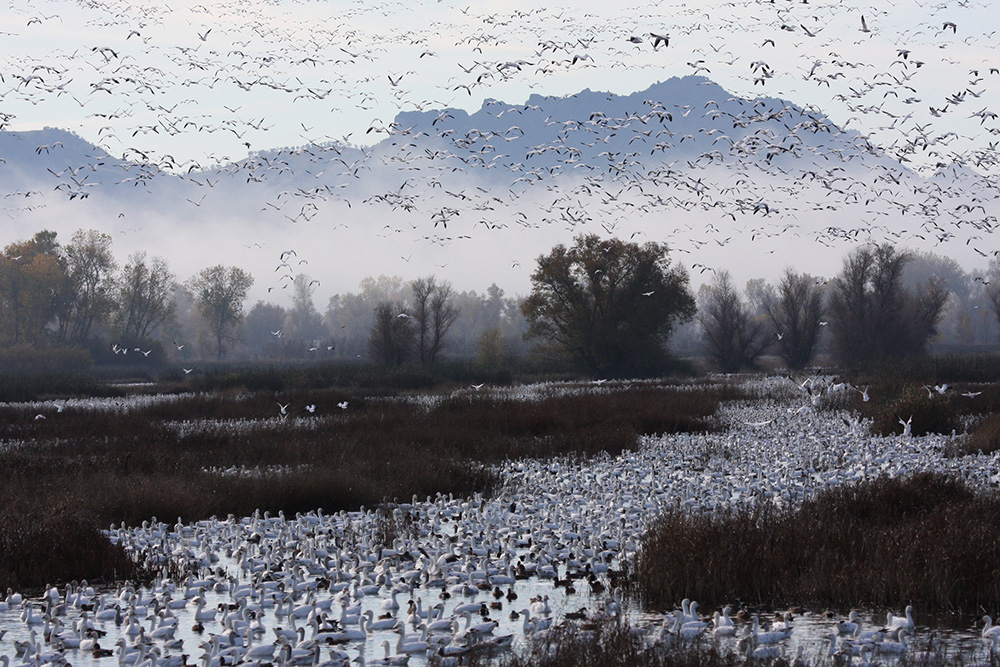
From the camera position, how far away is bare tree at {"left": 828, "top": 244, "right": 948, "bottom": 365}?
62.9 metres

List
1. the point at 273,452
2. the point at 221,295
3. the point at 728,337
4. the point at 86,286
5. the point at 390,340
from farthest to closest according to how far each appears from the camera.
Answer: the point at 221,295 → the point at 86,286 → the point at 728,337 → the point at 390,340 → the point at 273,452

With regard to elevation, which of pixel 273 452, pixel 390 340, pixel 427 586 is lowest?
pixel 427 586

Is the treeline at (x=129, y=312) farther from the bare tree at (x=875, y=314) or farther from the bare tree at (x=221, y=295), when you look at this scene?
the bare tree at (x=875, y=314)

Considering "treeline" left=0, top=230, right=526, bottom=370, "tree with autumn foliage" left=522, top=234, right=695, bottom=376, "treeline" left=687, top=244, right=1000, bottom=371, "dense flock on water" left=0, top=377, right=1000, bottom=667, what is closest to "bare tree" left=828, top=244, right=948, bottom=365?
"treeline" left=687, top=244, right=1000, bottom=371

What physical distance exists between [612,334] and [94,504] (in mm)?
48819

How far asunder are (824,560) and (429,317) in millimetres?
55108

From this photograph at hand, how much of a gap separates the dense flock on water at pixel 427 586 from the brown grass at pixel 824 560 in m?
0.52

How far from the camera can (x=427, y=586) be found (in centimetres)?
1077

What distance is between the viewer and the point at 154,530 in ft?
43.2

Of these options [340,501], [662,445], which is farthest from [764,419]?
[340,501]

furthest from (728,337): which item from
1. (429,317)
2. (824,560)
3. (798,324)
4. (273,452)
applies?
(824,560)

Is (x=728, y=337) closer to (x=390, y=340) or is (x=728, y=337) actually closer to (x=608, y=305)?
(x=608, y=305)

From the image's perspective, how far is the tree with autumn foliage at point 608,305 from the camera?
203 feet

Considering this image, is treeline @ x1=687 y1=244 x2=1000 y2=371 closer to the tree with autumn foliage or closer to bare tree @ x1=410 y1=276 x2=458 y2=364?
the tree with autumn foliage
